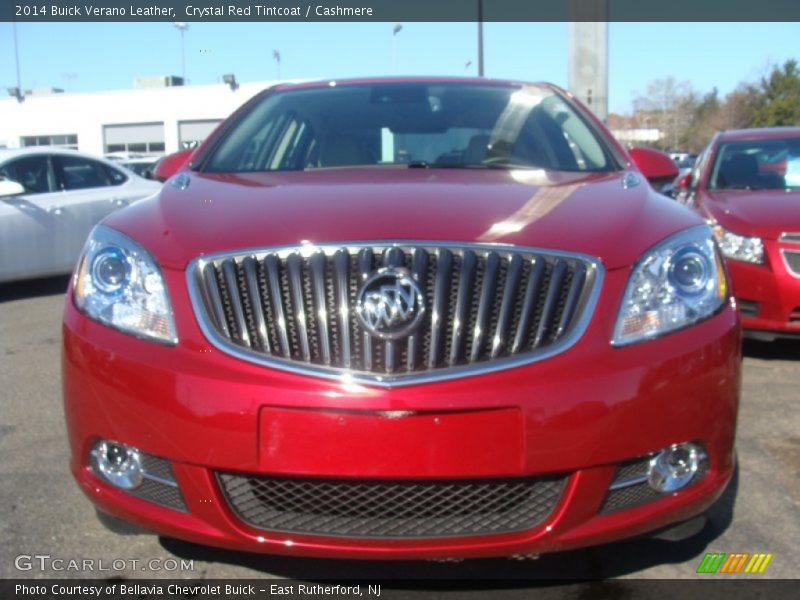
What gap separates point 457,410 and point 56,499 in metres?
1.88

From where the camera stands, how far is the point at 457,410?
2203 millimetres

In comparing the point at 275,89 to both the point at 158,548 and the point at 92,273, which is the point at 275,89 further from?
the point at 158,548

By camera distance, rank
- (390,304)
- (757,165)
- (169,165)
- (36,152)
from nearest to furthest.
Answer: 1. (390,304)
2. (169,165)
3. (757,165)
4. (36,152)

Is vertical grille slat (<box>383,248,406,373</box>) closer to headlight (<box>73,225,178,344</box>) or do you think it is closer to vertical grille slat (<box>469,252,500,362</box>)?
vertical grille slat (<box>469,252,500,362</box>)

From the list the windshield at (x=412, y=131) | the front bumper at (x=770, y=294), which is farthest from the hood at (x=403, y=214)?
the front bumper at (x=770, y=294)

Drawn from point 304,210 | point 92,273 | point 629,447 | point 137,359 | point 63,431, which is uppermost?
point 304,210

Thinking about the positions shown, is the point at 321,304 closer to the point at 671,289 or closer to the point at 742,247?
the point at 671,289

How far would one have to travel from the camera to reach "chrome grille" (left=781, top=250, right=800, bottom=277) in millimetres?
5375

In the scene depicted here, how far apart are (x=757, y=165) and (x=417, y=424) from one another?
5471 millimetres

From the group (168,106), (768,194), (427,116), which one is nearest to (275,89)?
(427,116)

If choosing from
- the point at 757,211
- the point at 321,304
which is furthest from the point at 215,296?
the point at 757,211

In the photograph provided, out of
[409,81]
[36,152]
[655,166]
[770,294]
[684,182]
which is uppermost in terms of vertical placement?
[409,81]

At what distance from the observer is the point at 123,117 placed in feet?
154

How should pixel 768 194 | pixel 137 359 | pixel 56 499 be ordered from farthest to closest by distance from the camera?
pixel 768 194 < pixel 56 499 < pixel 137 359
